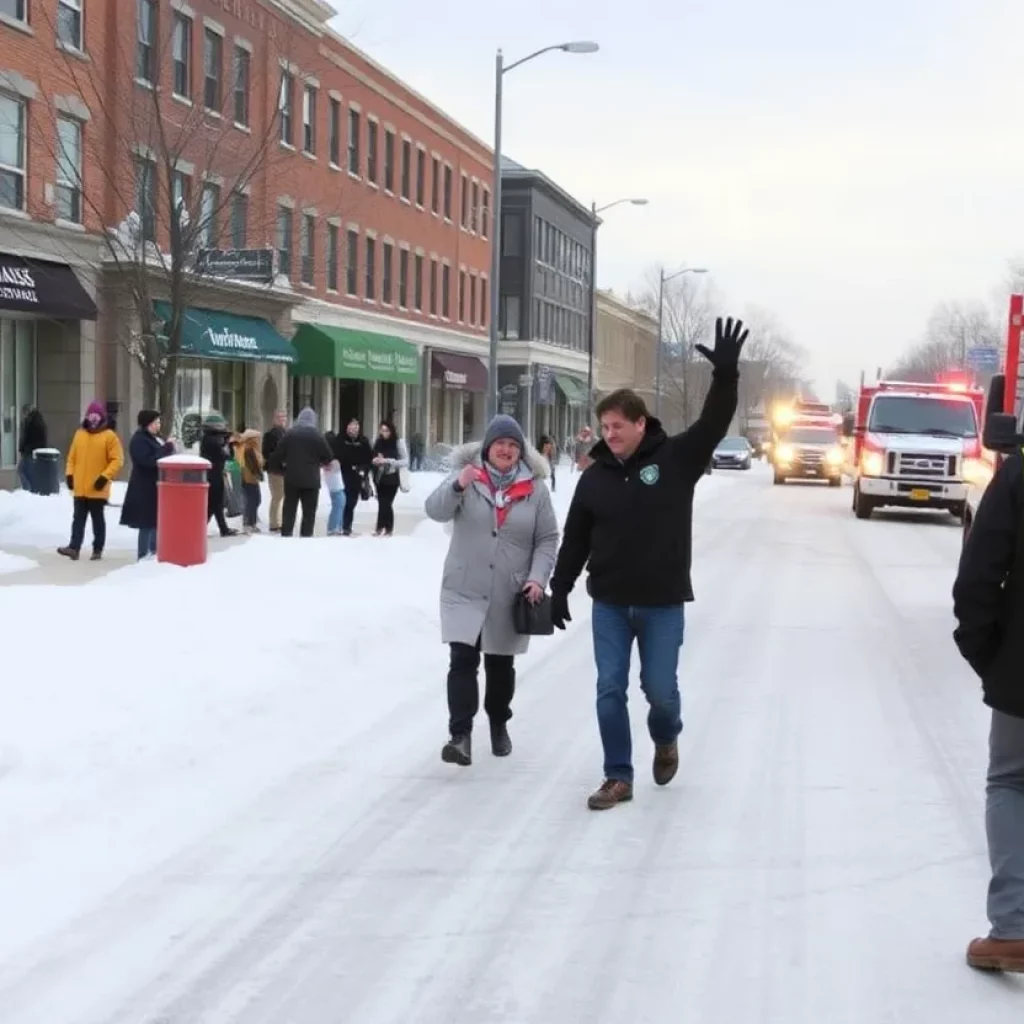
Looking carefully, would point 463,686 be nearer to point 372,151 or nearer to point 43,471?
point 43,471

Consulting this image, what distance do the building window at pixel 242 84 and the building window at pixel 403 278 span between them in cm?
1310

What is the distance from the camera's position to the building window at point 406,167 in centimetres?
4656

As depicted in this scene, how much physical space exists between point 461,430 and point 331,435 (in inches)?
1326

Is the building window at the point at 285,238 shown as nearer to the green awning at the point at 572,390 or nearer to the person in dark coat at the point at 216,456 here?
the person in dark coat at the point at 216,456

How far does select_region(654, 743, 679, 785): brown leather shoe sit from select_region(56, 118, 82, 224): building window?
2186cm

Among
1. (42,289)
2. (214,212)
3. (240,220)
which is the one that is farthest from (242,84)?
(214,212)

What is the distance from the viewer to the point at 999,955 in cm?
454

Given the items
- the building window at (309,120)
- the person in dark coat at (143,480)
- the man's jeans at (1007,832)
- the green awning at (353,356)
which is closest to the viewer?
the man's jeans at (1007,832)

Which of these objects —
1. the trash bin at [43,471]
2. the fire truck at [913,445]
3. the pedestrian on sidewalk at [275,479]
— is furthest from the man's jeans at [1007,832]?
the fire truck at [913,445]

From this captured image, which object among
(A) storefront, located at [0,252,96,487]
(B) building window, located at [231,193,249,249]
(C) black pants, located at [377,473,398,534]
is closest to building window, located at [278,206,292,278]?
(B) building window, located at [231,193,249,249]

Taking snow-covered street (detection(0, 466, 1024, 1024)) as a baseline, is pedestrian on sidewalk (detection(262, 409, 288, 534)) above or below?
above

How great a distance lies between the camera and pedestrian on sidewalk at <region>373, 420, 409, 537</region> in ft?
66.1

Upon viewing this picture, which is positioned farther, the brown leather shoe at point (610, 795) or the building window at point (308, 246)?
the building window at point (308, 246)

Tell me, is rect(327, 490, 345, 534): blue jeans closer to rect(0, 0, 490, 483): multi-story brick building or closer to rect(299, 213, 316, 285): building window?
rect(0, 0, 490, 483): multi-story brick building
